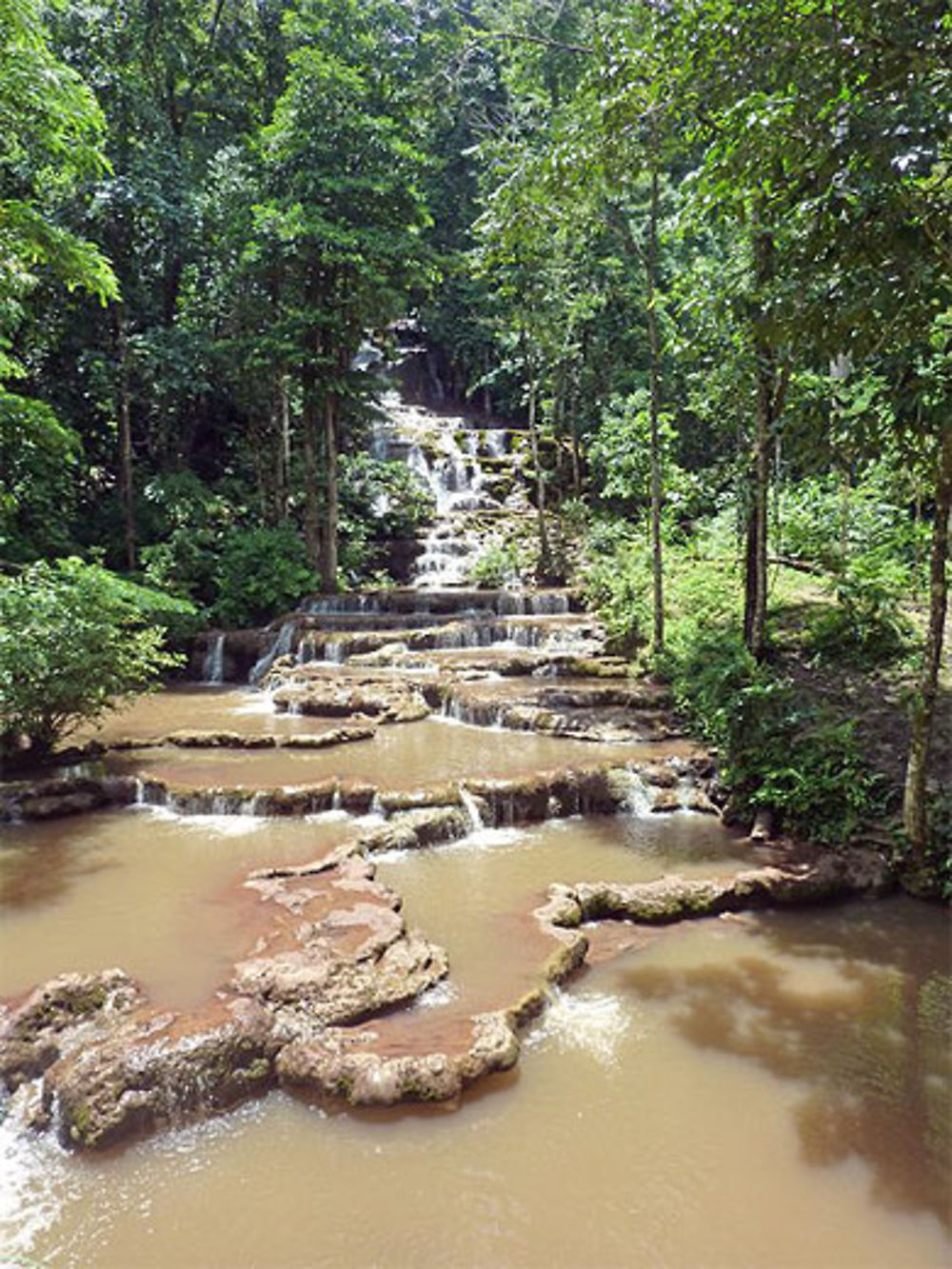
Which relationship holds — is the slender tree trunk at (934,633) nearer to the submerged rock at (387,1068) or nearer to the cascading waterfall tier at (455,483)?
the submerged rock at (387,1068)

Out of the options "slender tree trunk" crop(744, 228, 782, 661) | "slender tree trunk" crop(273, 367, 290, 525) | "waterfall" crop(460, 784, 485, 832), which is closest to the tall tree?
"slender tree trunk" crop(273, 367, 290, 525)

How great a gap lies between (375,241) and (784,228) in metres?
13.1

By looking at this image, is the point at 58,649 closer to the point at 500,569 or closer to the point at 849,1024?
the point at 849,1024

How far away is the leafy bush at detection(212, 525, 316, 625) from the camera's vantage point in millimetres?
17172

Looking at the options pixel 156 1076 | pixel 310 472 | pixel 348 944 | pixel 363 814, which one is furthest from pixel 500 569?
pixel 156 1076

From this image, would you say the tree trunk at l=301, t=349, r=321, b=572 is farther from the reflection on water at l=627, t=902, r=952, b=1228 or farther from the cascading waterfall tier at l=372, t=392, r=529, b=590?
the reflection on water at l=627, t=902, r=952, b=1228

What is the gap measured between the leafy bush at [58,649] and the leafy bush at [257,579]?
25.9 feet

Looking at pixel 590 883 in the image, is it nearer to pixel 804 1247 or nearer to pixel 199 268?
pixel 804 1247

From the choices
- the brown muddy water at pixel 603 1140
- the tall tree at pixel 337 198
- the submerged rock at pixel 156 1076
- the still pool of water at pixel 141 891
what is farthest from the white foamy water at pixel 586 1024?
the tall tree at pixel 337 198

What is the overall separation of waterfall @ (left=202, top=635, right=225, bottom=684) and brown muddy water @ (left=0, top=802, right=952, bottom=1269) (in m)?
10.1

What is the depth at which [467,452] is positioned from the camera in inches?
1025

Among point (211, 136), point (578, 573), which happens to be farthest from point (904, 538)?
point (211, 136)

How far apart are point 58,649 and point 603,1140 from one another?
23.6 feet

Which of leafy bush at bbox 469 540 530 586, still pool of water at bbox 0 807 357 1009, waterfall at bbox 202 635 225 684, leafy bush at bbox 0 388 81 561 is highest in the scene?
leafy bush at bbox 0 388 81 561
